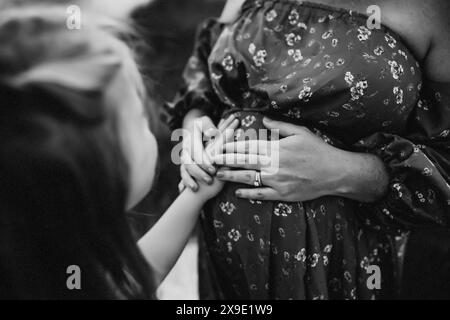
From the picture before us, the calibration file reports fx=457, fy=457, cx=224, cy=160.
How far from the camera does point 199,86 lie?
101 centimetres

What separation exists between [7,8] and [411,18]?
2.33 feet

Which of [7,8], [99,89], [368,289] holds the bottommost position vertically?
[368,289]

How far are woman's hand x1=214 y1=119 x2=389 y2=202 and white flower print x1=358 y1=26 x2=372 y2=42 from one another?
192 millimetres

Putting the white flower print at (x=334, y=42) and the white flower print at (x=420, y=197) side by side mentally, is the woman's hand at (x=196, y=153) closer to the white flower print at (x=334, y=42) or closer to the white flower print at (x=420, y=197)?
the white flower print at (x=334, y=42)

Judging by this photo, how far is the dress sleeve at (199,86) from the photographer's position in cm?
101

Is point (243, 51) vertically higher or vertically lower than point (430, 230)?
higher

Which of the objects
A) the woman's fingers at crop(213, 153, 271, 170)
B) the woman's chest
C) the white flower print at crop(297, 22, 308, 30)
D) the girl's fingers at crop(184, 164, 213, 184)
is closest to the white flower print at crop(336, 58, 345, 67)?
the woman's chest

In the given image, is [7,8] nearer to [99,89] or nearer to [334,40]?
[99,89]

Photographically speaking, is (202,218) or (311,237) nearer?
(311,237)

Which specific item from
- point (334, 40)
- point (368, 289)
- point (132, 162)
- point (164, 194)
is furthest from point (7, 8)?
point (368, 289)

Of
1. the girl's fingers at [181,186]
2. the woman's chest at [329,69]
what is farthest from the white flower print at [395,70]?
the girl's fingers at [181,186]

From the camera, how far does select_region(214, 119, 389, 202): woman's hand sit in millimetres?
844

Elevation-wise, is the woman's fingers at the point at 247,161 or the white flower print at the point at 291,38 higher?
the white flower print at the point at 291,38

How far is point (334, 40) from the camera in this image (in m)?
0.83
